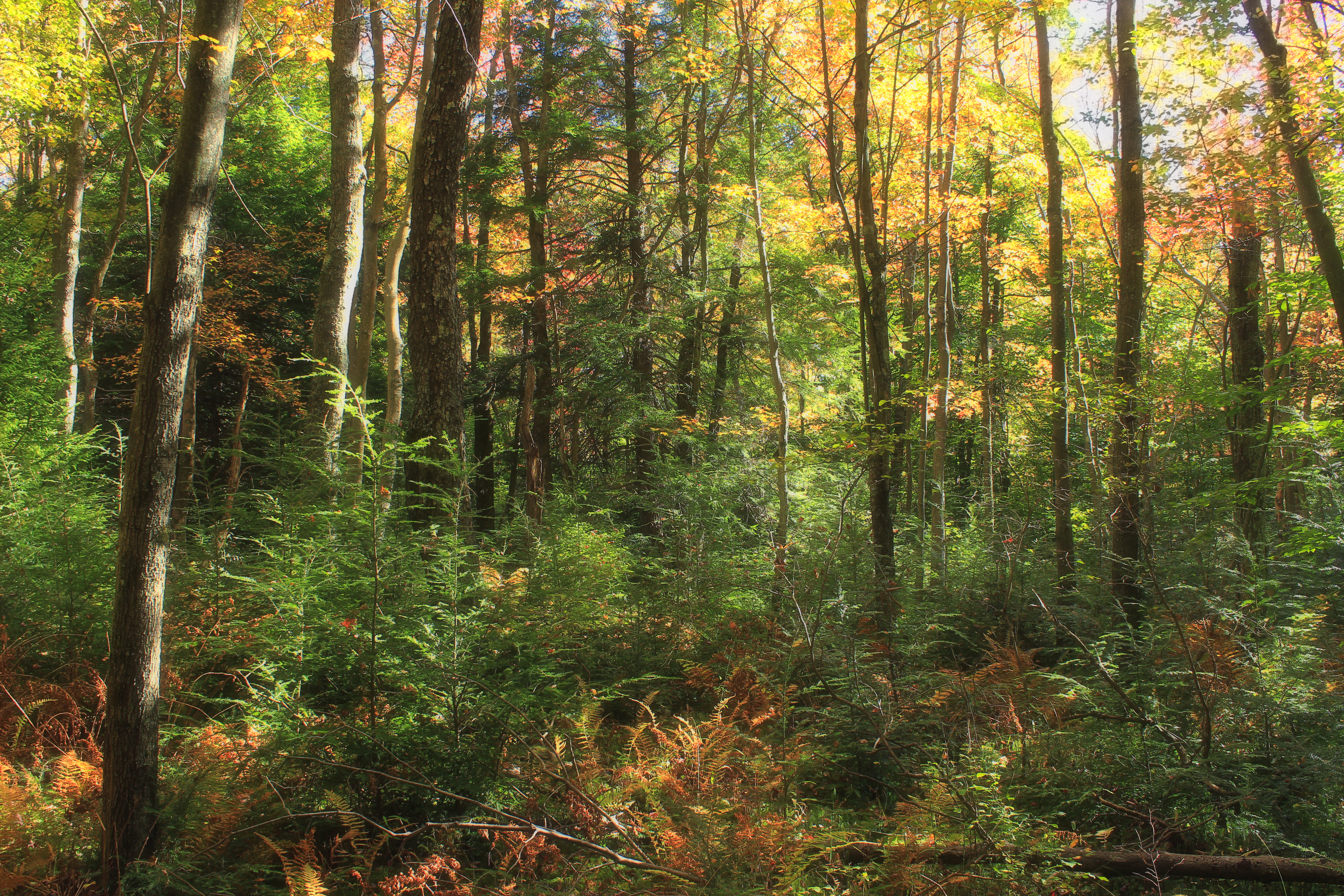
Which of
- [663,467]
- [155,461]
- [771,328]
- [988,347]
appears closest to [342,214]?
[663,467]

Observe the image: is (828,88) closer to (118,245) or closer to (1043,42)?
(1043,42)

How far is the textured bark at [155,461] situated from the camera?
279 cm

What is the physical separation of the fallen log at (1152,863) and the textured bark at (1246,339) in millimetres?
8458

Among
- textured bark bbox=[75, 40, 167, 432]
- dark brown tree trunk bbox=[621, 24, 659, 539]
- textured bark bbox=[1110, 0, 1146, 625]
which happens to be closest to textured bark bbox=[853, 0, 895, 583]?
textured bark bbox=[1110, 0, 1146, 625]

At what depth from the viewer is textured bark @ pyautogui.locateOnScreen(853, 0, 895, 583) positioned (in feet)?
25.3

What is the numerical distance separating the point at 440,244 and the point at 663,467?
17.3 ft

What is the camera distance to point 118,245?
60.0 feet

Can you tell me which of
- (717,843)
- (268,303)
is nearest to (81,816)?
(717,843)

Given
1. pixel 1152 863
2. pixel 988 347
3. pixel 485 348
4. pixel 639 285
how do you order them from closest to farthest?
pixel 1152 863
pixel 639 285
pixel 988 347
pixel 485 348

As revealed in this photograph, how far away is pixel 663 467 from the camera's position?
10898 mm

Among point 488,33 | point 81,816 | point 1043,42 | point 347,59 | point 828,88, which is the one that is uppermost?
point 488,33

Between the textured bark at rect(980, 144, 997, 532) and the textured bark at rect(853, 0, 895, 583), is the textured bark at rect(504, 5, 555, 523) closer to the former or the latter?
the textured bark at rect(853, 0, 895, 583)

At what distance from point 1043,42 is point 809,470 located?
26.9 ft

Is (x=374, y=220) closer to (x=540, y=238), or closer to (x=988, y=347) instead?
(x=540, y=238)
